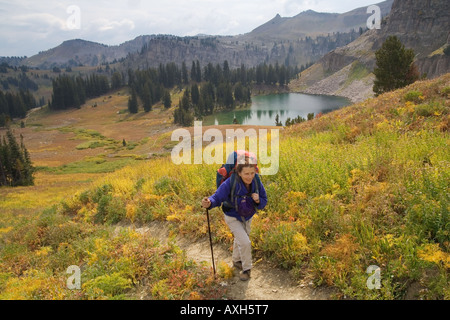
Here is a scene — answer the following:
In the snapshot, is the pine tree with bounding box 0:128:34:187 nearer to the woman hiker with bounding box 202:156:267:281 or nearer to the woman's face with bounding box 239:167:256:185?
the woman hiker with bounding box 202:156:267:281

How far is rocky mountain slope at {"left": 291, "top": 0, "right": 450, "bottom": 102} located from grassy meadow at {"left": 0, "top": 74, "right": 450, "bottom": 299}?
423ft

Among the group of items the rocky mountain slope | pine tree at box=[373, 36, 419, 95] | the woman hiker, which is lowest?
the woman hiker

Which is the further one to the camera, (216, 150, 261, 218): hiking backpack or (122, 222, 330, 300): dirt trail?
(216, 150, 261, 218): hiking backpack

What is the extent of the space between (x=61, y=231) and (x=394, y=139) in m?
11.1

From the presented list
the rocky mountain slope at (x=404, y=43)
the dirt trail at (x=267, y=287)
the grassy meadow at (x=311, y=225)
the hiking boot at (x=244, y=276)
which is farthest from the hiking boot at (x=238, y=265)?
the rocky mountain slope at (x=404, y=43)

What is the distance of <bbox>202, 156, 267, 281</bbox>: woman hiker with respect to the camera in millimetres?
4848

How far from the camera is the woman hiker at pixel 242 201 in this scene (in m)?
4.85

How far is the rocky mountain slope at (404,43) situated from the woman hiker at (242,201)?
438ft

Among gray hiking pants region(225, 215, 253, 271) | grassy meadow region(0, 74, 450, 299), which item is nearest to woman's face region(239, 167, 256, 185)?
gray hiking pants region(225, 215, 253, 271)

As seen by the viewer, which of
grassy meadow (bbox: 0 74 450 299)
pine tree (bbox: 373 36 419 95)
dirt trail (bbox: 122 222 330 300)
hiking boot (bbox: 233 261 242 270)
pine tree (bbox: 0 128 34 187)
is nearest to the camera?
grassy meadow (bbox: 0 74 450 299)

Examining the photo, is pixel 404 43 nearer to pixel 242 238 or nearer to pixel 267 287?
pixel 242 238

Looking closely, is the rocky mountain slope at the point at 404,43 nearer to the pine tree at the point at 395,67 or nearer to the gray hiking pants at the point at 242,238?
the pine tree at the point at 395,67

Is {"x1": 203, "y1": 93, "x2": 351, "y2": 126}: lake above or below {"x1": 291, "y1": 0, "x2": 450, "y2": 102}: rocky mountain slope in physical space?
below

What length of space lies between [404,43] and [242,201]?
180154mm
